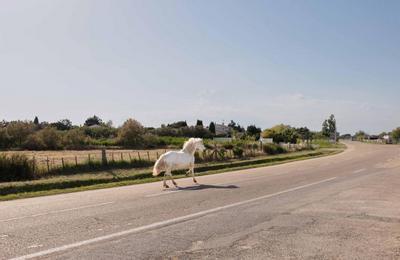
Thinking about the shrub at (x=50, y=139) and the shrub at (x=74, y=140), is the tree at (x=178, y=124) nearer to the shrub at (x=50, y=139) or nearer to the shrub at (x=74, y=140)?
the shrub at (x=74, y=140)

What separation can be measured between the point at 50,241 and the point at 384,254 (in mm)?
5520

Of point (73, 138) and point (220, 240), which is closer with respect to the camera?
point (220, 240)

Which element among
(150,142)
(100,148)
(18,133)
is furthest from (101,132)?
(18,133)

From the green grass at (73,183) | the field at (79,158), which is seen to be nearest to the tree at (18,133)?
the field at (79,158)

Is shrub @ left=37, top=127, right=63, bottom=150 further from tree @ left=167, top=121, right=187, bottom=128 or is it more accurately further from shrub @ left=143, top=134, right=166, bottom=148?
tree @ left=167, top=121, right=187, bottom=128

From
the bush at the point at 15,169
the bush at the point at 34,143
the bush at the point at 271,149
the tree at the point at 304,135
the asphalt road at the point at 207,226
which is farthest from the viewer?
the tree at the point at 304,135

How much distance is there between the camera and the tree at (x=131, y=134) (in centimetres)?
6400

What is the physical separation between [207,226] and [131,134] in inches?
2217

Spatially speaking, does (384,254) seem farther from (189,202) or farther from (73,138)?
(73,138)

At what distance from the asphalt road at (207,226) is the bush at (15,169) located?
339 inches

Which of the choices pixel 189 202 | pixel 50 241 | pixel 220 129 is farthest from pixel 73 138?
pixel 220 129

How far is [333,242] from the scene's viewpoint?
7.50m

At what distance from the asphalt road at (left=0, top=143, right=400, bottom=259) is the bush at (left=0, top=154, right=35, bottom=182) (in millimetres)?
8600

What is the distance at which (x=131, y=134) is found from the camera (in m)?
63.9
